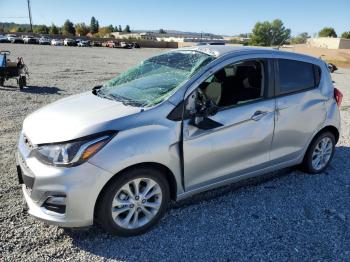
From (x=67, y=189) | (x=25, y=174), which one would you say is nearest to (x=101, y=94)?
(x=25, y=174)

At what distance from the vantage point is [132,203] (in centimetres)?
336

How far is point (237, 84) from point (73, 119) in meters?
1.86

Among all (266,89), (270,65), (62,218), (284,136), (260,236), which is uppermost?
(270,65)

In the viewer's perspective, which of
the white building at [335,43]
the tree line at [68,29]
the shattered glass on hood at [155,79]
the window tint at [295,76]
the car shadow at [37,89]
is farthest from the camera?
the tree line at [68,29]

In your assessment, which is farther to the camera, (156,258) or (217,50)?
(217,50)

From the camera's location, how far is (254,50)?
13.8 ft

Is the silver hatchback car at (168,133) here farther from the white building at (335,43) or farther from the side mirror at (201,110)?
the white building at (335,43)

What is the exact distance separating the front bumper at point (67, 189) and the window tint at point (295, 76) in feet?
7.95

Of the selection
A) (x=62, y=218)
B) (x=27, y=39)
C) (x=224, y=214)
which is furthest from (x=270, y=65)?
(x=27, y=39)

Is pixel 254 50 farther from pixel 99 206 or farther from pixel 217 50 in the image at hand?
pixel 99 206

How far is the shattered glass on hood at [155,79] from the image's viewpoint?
12.1 feet

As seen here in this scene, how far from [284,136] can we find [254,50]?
1.08 metres

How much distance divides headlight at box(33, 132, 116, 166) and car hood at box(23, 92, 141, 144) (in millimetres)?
53

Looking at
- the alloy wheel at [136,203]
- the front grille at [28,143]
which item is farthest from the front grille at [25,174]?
the alloy wheel at [136,203]
